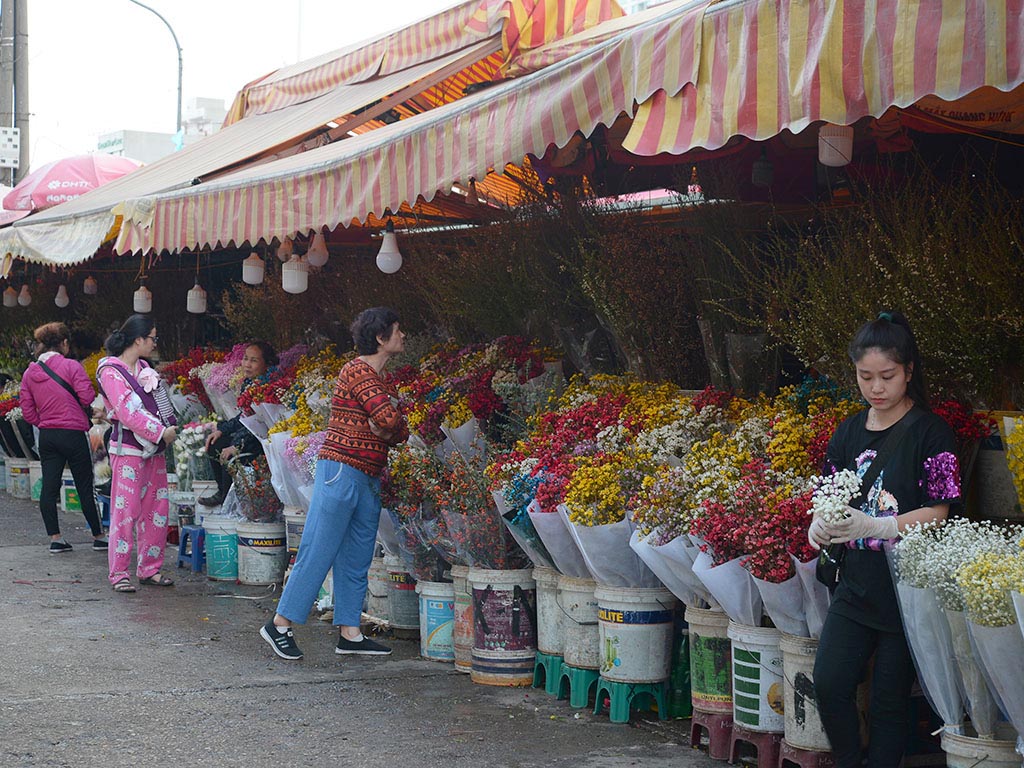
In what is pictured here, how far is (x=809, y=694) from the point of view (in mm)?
4137

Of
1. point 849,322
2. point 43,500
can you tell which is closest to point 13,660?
point 43,500

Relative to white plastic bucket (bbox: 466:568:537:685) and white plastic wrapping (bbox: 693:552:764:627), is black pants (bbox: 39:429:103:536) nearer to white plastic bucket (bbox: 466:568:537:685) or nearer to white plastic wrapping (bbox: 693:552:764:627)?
white plastic bucket (bbox: 466:568:537:685)

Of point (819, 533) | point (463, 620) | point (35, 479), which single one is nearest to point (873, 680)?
point (819, 533)

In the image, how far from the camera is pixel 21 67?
16969 mm

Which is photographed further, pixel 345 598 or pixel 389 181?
pixel 345 598

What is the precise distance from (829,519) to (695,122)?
123 cm

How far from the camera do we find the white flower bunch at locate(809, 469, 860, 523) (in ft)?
11.6

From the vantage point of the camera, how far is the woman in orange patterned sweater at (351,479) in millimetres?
5848

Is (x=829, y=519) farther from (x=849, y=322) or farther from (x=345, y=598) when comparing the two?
(x=345, y=598)

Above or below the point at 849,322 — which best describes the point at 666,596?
below

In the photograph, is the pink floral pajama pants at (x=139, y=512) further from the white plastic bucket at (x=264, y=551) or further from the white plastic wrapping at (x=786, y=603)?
the white plastic wrapping at (x=786, y=603)

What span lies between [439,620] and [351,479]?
79 centimetres

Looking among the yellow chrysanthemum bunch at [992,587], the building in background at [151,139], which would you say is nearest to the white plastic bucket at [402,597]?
the yellow chrysanthemum bunch at [992,587]

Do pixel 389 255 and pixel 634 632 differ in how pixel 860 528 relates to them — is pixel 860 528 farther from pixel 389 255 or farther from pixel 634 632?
pixel 389 255
